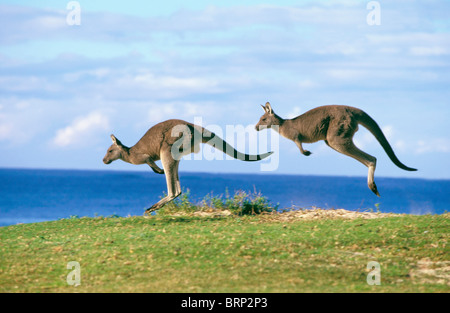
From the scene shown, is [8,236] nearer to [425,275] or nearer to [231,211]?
[231,211]

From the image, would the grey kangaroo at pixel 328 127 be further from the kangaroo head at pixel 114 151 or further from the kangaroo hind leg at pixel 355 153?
the kangaroo head at pixel 114 151

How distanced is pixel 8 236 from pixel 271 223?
5298 mm

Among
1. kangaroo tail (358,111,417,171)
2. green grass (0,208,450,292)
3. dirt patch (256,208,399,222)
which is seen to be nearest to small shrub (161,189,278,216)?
dirt patch (256,208,399,222)

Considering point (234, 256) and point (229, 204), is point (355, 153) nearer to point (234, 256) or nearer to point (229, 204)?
point (229, 204)

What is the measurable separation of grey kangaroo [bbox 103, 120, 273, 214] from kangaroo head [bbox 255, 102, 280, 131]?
0.64m

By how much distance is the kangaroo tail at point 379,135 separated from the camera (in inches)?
486

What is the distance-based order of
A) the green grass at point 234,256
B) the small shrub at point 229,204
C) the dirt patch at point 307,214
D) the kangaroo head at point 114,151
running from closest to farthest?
1. the green grass at point 234,256
2. the dirt patch at point 307,214
3. the kangaroo head at point 114,151
4. the small shrub at point 229,204

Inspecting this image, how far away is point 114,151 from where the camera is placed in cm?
1317

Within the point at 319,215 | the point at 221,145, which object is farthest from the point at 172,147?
the point at 319,215

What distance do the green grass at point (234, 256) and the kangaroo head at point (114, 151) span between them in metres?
1.63

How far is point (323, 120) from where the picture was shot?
475 inches

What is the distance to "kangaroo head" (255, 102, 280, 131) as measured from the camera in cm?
1226

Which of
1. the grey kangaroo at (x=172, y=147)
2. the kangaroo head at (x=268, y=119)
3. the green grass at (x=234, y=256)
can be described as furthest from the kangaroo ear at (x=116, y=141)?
the kangaroo head at (x=268, y=119)
